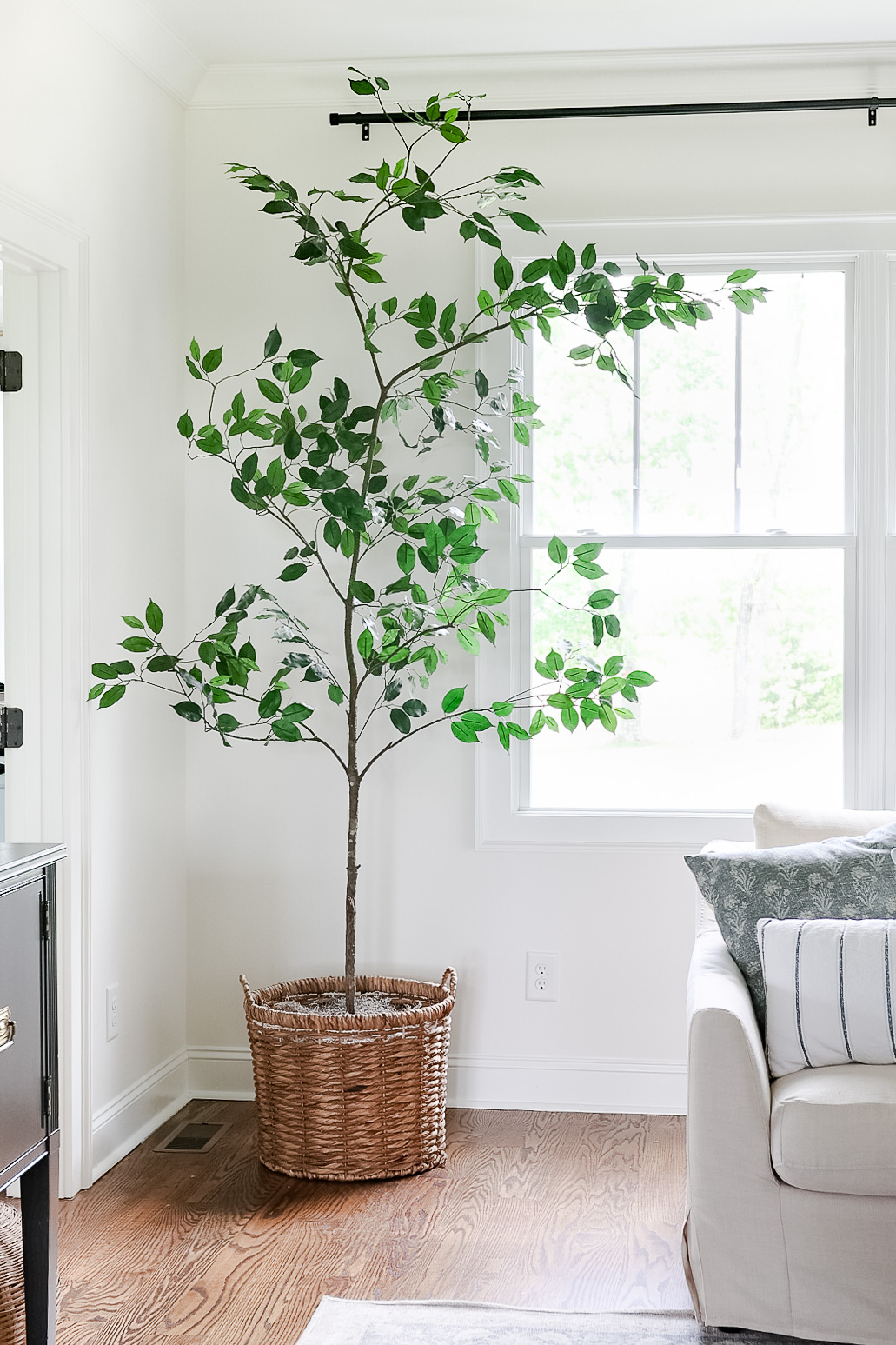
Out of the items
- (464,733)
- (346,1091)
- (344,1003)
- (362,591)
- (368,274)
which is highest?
(368,274)

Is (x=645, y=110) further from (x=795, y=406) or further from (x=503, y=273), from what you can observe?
(x=795, y=406)

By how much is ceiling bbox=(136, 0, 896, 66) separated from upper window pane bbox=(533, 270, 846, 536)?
0.58 metres

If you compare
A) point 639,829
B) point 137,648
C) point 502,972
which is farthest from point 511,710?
point 137,648

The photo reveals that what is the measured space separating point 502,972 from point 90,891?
113 centimetres

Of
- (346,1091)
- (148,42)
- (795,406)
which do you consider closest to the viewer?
(346,1091)

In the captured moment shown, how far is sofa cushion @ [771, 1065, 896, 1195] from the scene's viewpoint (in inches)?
79.8

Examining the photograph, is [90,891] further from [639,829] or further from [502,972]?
[639,829]

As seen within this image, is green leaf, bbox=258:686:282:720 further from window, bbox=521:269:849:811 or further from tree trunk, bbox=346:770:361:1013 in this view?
window, bbox=521:269:849:811

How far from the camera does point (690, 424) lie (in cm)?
334

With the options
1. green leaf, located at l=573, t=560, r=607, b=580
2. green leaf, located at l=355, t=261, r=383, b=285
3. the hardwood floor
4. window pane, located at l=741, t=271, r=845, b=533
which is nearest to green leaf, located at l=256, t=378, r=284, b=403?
green leaf, located at l=355, t=261, r=383, b=285

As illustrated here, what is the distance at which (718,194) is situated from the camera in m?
3.27

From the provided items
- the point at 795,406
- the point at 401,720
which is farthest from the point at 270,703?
the point at 795,406

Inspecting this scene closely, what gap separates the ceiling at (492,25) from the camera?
298 centimetres

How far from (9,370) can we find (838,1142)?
222 centimetres
